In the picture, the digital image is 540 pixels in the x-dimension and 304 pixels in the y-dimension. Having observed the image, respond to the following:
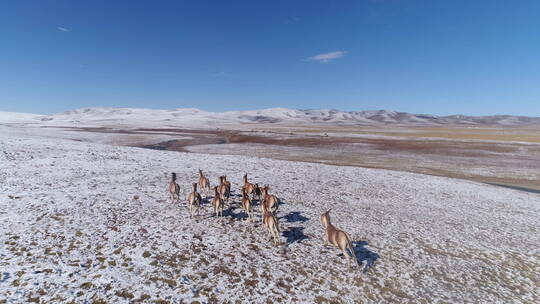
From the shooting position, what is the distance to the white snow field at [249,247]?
7.72 m

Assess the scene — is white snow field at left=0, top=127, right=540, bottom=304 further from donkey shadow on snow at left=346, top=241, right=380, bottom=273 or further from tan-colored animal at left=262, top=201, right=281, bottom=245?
tan-colored animal at left=262, top=201, right=281, bottom=245

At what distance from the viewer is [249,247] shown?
10266 millimetres

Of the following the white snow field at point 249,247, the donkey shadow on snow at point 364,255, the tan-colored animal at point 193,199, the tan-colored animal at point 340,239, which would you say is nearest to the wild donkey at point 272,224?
the white snow field at point 249,247

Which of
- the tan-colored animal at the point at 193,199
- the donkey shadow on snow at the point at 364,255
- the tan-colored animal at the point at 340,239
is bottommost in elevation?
the donkey shadow on snow at the point at 364,255

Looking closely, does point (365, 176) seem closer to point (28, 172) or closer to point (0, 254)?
point (0, 254)

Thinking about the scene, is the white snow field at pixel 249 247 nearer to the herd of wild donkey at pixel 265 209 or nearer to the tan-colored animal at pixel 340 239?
Answer: the herd of wild donkey at pixel 265 209

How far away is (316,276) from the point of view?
8750mm

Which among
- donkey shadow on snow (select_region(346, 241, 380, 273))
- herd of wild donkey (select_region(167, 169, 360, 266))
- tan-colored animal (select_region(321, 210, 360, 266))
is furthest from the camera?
donkey shadow on snow (select_region(346, 241, 380, 273))

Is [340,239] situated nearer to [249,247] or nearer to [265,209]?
[265,209]

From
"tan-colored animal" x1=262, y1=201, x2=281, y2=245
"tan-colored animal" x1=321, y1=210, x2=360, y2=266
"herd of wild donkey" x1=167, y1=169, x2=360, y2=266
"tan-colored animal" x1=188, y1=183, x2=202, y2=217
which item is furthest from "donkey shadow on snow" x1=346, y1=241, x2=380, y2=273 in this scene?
"tan-colored animal" x1=188, y1=183, x2=202, y2=217

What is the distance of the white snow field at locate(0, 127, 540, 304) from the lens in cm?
772

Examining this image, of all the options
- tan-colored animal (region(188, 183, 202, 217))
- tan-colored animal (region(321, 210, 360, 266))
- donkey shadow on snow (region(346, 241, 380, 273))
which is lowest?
donkey shadow on snow (region(346, 241, 380, 273))

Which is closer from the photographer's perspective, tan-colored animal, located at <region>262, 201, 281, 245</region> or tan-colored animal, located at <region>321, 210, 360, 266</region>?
tan-colored animal, located at <region>321, 210, 360, 266</region>

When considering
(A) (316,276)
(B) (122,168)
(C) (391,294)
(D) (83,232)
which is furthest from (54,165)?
(C) (391,294)
